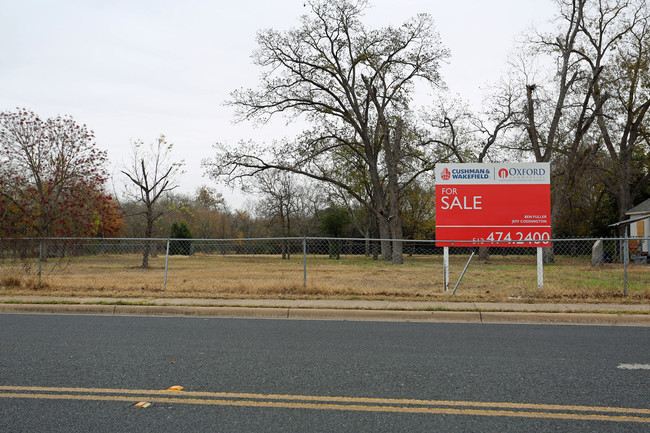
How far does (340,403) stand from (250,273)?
9.21 meters

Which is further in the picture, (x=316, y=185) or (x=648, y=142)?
(x=316, y=185)

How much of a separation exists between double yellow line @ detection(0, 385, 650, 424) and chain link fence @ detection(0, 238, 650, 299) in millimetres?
7446

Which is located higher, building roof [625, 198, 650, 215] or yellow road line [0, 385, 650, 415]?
building roof [625, 198, 650, 215]

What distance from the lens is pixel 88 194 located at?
107ft

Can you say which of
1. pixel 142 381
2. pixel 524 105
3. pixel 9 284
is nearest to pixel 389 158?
pixel 524 105

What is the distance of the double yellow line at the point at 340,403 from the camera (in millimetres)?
4207

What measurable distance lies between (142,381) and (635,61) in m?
40.4

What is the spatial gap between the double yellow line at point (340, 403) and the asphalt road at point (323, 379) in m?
0.02

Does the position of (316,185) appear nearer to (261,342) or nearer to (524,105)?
(524,105)

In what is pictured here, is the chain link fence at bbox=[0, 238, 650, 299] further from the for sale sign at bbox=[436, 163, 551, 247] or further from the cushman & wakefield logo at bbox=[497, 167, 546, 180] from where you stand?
the cushman & wakefield logo at bbox=[497, 167, 546, 180]

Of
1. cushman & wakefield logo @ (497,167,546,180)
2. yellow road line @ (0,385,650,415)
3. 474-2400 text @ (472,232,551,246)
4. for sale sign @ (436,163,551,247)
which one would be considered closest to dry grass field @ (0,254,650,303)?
474-2400 text @ (472,232,551,246)

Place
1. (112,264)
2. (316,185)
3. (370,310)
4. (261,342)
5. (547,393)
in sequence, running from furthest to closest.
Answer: (316,185) → (112,264) → (370,310) → (261,342) → (547,393)

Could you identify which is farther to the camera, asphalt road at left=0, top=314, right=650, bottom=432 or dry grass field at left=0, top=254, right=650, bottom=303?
dry grass field at left=0, top=254, right=650, bottom=303

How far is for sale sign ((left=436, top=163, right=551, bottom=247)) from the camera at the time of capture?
12984 mm
